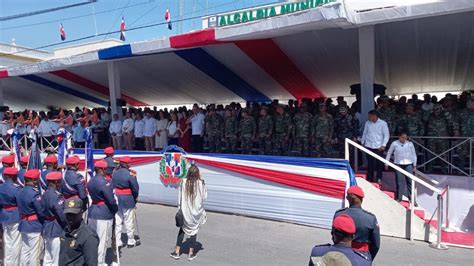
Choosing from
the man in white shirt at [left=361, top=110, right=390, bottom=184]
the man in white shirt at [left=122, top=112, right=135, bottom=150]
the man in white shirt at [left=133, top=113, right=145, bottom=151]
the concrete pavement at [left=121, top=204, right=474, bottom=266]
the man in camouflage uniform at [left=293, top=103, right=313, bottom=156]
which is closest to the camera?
the concrete pavement at [left=121, top=204, right=474, bottom=266]

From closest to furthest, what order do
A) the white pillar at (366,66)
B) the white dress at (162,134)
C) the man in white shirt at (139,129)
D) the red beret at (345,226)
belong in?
the red beret at (345,226), the white pillar at (366,66), the white dress at (162,134), the man in white shirt at (139,129)

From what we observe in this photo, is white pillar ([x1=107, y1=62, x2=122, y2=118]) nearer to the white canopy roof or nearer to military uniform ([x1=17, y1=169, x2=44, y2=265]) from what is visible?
the white canopy roof

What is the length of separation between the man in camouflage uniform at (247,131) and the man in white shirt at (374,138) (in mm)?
2839

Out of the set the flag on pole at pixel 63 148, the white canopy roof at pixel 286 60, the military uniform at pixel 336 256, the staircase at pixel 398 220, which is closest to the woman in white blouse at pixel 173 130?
the white canopy roof at pixel 286 60

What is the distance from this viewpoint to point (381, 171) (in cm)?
801

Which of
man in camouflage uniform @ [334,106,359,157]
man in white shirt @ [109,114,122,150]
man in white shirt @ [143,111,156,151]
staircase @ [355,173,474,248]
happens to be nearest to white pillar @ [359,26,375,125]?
man in camouflage uniform @ [334,106,359,157]

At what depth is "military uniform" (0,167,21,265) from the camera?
5.61 m

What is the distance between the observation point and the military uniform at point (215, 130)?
10.6 metres

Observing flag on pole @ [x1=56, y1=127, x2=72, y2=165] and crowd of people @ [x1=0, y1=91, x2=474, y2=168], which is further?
crowd of people @ [x1=0, y1=91, x2=474, y2=168]

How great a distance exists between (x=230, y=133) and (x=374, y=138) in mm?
3729

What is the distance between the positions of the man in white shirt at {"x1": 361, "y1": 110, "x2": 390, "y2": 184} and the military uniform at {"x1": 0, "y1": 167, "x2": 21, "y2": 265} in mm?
6055

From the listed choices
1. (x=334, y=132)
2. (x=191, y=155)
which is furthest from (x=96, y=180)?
(x=334, y=132)

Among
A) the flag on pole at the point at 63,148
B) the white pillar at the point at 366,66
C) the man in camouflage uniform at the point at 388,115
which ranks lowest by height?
the flag on pole at the point at 63,148

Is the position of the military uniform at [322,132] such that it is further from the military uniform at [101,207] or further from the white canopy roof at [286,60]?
the military uniform at [101,207]
